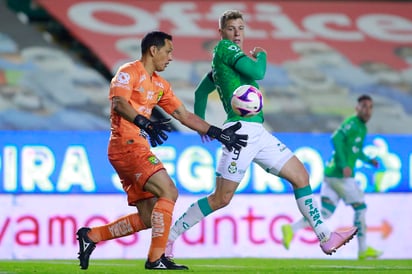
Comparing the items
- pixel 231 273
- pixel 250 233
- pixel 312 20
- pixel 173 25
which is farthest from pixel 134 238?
pixel 312 20

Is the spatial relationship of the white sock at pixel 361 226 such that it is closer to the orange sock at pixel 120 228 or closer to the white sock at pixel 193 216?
the white sock at pixel 193 216

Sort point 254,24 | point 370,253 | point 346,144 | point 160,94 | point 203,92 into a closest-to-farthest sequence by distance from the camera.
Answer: point 160,94 → point 203,92 → point 370,253 → point 346,144 → point 254,24

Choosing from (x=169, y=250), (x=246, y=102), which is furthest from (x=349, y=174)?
(x=169, y=250)

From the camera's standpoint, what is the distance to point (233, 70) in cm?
913

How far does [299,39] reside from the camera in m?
20.8

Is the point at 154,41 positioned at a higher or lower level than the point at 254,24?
lower

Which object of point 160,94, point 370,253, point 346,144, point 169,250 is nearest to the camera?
point 160,94

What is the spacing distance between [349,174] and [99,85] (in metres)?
6.81

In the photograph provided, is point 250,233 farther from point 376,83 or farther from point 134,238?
point 376,83

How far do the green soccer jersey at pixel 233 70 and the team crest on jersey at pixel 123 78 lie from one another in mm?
963

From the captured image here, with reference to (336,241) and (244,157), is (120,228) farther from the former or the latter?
(336,241)

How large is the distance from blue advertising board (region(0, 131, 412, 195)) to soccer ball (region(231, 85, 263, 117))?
5.71m

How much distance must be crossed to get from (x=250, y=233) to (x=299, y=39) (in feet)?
24.3

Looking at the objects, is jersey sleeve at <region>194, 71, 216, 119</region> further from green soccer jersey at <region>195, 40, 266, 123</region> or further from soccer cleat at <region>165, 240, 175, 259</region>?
soccer cleat at <region>165, 240, 175, 259</region>
